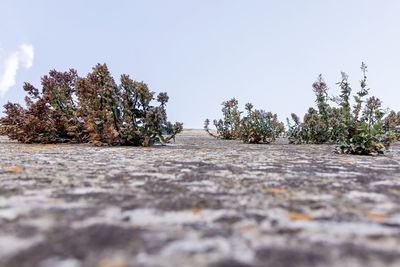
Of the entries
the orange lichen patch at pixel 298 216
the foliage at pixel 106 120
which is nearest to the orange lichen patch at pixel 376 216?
the orange lichen patch at pixel 298 216

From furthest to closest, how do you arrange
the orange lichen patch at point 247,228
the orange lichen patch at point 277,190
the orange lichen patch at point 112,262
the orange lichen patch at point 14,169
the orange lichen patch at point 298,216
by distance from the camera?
the orange lichen patch at point 14,169
the orange lichen patch at point 277,190
the orange lichen patch at point 298,216
the orange lichen patch at point 247,228
the orange lichen patch at point 112,262

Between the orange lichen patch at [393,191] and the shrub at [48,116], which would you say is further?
the shrub at [48,116]

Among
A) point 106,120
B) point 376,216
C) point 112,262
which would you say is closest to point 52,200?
point 112,262

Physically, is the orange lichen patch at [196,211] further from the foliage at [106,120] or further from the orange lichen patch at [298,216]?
the foliage at [106,120]

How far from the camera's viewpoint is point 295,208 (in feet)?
8.55

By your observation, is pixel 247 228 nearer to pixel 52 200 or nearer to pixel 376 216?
pixel 376 216

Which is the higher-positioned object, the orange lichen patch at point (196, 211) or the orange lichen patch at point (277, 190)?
the orange lichen patch at point (277, 190)

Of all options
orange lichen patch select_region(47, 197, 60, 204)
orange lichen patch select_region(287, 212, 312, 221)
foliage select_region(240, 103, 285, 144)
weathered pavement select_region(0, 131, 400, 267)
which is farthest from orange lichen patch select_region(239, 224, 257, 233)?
foliage select_region(240, 103, 285, 144)

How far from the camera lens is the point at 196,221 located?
2287 mm

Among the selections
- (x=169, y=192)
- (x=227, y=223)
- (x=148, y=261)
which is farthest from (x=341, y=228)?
(x=169, y=192)

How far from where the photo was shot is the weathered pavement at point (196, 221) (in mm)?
1770

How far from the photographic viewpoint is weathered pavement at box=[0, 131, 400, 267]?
1.77 m

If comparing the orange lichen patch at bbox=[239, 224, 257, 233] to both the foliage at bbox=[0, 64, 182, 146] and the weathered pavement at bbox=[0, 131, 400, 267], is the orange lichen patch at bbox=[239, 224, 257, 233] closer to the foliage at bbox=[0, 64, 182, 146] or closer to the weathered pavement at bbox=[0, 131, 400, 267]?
the weathered pavement at bbox=[0, 131, 400, 267]

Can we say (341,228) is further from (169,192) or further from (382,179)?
(382,179)
